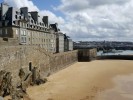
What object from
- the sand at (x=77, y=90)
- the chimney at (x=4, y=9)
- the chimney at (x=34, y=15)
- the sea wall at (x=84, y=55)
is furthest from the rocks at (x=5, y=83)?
the sea wall at (x=84, y=55)

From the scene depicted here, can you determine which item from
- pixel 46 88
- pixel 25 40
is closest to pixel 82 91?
pixel 46 88

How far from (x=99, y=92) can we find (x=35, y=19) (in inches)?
1468

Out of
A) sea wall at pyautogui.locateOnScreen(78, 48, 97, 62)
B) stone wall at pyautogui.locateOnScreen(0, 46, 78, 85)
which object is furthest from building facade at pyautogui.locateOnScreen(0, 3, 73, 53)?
sea wall at pyautogui.locateOnScreen(78, 48, 97, 62)

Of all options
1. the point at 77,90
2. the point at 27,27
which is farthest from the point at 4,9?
the point at 77,90

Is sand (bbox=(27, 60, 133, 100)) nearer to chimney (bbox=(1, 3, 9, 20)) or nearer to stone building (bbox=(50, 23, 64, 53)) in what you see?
chimney (bbox=(1, 3, 9, 20))

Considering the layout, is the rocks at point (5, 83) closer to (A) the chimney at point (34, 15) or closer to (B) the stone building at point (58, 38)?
(A) the chimney at point (34, 15)

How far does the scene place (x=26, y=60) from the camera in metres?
30.3

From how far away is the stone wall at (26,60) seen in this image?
2555 centimetres

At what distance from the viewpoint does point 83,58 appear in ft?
216

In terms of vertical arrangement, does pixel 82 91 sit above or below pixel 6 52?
below

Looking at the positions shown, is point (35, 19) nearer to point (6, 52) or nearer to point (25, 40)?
point (25, 40)

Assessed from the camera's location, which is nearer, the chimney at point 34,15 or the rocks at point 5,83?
the rocks at point 5,83

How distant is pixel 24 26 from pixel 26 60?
25464mm

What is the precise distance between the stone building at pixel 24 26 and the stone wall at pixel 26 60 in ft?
22.0
